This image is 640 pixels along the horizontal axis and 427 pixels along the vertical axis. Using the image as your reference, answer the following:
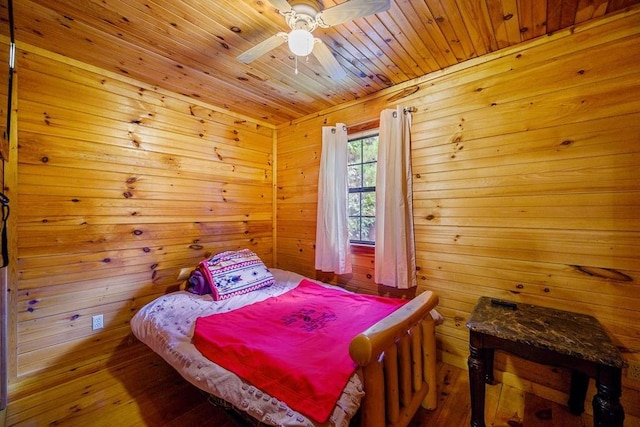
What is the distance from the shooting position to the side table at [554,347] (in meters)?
1.14

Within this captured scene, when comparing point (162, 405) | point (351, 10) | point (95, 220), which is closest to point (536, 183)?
point (351, 10)

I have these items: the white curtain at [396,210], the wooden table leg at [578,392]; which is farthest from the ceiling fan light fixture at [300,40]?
the wooden table leg at [578,392]

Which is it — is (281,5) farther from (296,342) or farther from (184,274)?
(184,274)

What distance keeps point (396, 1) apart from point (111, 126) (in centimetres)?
233

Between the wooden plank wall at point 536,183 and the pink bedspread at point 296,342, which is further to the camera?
the wooden plank wall at point 536,183

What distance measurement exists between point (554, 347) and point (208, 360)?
5.56ft

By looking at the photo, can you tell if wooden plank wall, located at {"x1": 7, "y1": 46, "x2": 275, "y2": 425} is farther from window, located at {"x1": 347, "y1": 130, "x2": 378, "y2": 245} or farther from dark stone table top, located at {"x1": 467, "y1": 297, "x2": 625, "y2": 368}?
dark stone table top, located at {"x1": 467, "y1": 297, "x2": 625, "y2": 368}

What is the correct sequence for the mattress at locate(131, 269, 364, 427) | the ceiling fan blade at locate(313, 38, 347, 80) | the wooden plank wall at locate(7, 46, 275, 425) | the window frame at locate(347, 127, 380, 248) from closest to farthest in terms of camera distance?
1. the mattress at locate(131, 269, 364, 427)
2. the ceiling fan blade at locate(313, 38, 347, 80)
3. the wooden plank wall at locate(7, 46, 275, 425)
4. the window frame at locate(347, 127, 380, 248)

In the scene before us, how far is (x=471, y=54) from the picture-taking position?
1.98 meters

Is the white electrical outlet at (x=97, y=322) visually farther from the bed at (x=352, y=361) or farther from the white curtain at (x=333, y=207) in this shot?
the white curtain at (x=333, y=207)

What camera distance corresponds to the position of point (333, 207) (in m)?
2.70

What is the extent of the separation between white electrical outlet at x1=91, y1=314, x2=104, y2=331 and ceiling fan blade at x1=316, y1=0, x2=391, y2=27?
8.80 feet

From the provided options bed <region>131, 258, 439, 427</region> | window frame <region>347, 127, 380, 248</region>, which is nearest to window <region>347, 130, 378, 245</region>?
window frame <region>347, 127, 380, 248</region>

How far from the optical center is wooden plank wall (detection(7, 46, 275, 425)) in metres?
1.84
